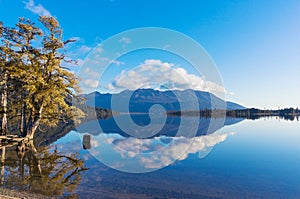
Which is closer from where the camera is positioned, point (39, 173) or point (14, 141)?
point (39, 173)

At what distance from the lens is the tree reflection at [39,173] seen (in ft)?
43.3

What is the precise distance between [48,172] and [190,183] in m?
10.6

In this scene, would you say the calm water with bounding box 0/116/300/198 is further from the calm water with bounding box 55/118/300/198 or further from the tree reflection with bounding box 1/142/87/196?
the tree reflection with bounding box 1/142/87/196

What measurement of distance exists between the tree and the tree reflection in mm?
5304

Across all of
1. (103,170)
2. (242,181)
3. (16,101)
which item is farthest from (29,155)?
(242,181)

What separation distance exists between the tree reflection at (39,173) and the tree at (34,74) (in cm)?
530

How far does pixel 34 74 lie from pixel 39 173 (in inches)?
419

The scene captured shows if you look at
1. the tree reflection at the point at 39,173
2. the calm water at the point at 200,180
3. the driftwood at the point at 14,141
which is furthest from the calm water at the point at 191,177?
the driftwood at the point at 14,141

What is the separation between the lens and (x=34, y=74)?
22484 mm

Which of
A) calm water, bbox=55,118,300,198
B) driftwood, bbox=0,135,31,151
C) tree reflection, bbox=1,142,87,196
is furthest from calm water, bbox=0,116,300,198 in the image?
driftwood, bbox=0,135,31,151

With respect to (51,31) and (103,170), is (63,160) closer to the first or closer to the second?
(103,170)

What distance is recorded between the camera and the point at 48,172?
16.7 m

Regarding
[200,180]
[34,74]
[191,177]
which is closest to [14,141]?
[34,74]

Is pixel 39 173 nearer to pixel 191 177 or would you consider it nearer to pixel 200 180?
pixel 191 177
